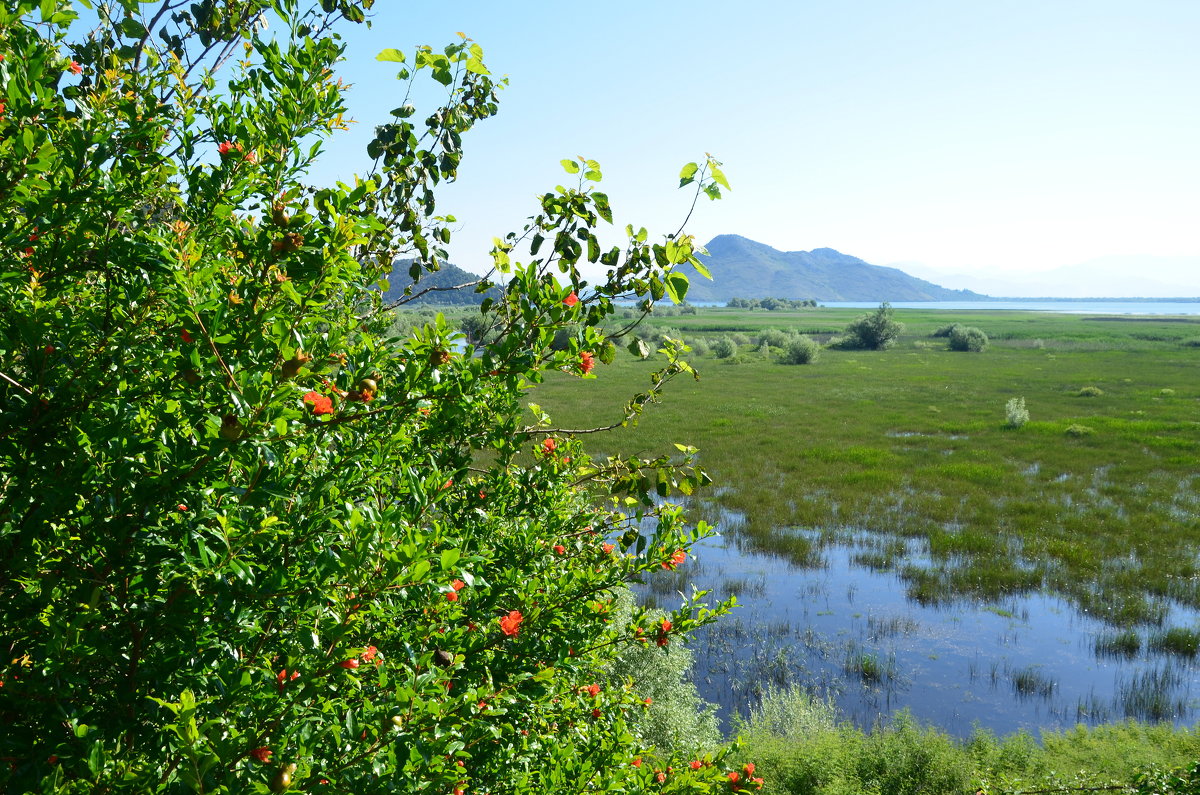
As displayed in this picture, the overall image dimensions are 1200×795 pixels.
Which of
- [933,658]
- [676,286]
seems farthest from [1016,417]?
[676,286]

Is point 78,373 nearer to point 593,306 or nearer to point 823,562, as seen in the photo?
point 593,306

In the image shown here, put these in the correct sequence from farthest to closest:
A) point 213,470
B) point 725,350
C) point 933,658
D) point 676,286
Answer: point 725,350
point 933,658
point 676,286
point 213,470

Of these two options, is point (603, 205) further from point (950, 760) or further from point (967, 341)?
point (967, 341)

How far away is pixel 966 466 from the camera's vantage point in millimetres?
24422

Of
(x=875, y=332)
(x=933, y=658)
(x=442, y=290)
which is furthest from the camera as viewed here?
(x=875, y=332)

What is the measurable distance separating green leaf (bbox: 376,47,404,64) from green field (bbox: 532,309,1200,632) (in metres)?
15.2

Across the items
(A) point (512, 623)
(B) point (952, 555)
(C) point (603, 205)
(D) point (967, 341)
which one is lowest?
(B) point (952, 555)

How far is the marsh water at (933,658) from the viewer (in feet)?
34.9

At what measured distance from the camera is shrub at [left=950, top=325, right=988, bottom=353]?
71.2 meters

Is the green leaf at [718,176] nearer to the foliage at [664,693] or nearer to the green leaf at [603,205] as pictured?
the green leaf at [603,205]

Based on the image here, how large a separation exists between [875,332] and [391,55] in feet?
257

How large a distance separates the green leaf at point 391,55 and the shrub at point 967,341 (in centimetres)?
7807

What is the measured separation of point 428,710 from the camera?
167 cm

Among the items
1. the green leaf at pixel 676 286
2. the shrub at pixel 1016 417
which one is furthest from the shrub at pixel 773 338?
the green leaf at pixel 676 286
